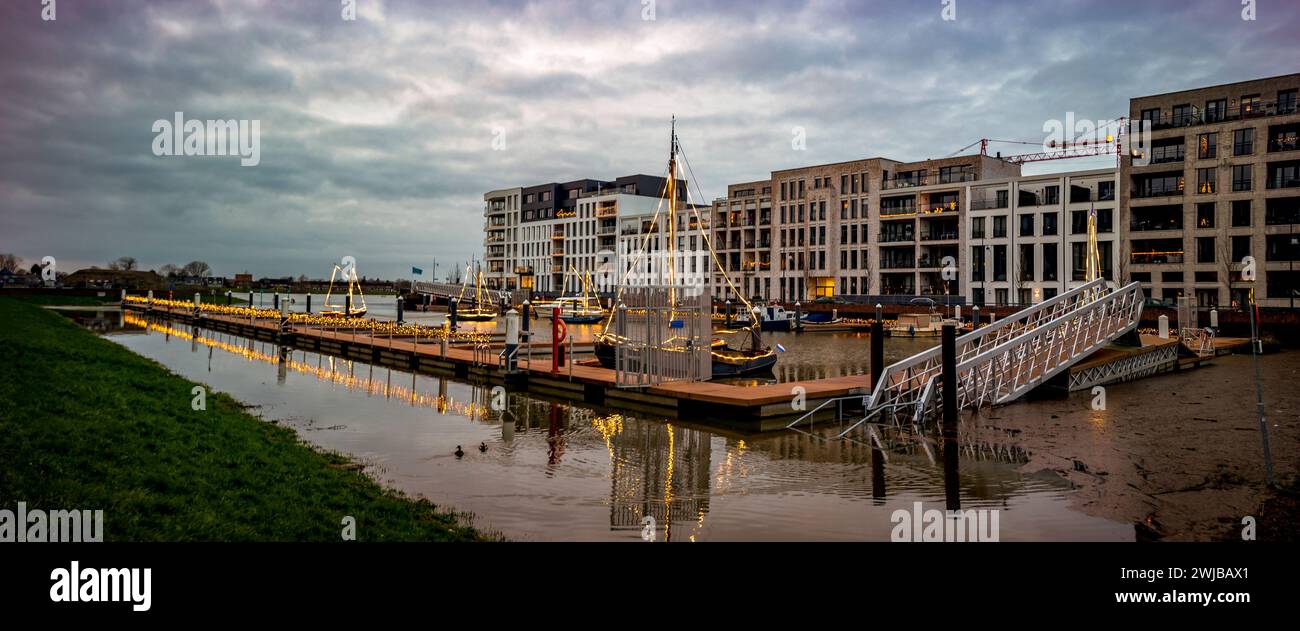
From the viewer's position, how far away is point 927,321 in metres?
68.1

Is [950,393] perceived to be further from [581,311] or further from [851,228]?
[851,228]

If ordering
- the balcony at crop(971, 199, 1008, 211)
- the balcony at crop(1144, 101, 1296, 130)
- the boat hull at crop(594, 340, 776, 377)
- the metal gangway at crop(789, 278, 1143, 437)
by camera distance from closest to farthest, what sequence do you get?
the metal gangway at crop(789, 278, 1143, 437)
the boat hull at crop(594, 340, 776, 377)
the balcony at crop(1144, 101, 1296, 130)
the balcony at crop(971, 199, 1008, 211)

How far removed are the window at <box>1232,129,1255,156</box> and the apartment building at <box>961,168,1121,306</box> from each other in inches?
359

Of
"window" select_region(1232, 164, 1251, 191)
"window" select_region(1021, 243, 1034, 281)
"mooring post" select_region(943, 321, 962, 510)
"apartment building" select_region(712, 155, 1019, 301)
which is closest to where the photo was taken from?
"mooring post" select_region(943, 321, 962, 510)

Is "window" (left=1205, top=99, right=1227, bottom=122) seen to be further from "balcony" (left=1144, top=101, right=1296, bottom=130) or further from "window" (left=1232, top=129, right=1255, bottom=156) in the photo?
"window" (left=1232, top=129, right=1255, bottom=156)

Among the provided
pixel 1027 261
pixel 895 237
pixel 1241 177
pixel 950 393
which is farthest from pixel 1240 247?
pixel 950 393

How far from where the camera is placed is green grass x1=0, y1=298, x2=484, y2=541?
341 inches

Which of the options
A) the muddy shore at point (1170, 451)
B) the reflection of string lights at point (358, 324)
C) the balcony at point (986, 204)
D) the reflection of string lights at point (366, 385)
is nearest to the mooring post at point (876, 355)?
the muddy shore at point (1170, 451)

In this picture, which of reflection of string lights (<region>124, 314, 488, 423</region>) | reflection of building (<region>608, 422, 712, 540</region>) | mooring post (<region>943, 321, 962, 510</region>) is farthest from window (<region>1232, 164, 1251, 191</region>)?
reflection of string lights (<region>124, 314, 488, 423</region>)

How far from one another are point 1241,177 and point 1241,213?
319cm

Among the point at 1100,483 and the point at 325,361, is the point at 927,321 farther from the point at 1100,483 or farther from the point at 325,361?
the point at 1100,483

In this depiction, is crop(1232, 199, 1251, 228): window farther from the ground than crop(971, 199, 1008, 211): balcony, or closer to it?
closer to it
